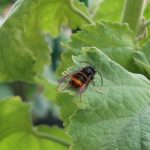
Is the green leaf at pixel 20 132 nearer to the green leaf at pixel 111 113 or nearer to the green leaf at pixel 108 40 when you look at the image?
the green leaf at pixel 108 40

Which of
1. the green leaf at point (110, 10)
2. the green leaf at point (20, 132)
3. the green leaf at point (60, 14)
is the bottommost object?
the green leaf at point (20, 132)

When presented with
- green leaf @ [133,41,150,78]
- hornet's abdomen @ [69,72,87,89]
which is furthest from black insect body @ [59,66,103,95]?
green leaf @ [133,41,150,78]

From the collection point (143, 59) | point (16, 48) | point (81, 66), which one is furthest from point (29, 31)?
point (81, 66)

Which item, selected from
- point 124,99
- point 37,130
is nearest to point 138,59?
point 124,99

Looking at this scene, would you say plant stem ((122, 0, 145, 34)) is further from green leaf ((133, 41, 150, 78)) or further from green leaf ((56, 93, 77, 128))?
green leaf ((56, 93, 77, 128))

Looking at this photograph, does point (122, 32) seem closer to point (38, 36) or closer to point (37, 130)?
point (38, 36)

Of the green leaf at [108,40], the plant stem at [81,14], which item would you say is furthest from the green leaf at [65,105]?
the plant stem at [81,14]
